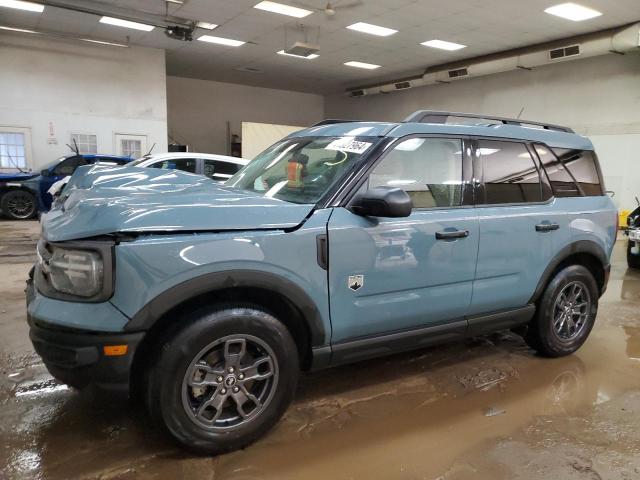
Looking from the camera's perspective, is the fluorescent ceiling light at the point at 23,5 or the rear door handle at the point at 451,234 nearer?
the rear door handle at the point at 451,234

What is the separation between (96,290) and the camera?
6.54ft

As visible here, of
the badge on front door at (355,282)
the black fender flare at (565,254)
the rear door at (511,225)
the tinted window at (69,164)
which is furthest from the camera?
the tinted window at (69,164)

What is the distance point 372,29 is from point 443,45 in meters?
2.63

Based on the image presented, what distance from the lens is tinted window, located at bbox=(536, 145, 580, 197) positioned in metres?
3.50

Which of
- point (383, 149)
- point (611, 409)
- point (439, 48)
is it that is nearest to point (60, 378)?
point (383, 149)

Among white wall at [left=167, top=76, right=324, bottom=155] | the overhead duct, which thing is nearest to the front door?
the overhead duct

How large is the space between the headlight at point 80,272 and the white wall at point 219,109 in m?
19.8

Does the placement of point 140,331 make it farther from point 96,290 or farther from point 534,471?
point 534,471

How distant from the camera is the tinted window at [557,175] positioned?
11.5 feet

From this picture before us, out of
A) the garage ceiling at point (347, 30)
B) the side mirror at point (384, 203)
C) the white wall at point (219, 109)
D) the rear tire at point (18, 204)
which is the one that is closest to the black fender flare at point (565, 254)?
the side mirror at point (384, 203)

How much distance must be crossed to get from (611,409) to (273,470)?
2224mm

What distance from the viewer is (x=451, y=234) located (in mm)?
2832

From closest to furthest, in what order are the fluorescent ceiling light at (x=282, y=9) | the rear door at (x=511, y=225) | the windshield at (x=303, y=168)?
the windshield at (x=303, y=168)
the rear door at (x=511, y=225)
the fluorescent ceiling light at (x=282, y=9)

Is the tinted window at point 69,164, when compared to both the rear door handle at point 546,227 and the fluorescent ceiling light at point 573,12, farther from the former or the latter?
the fluorescent ceiling light at point 573,12
